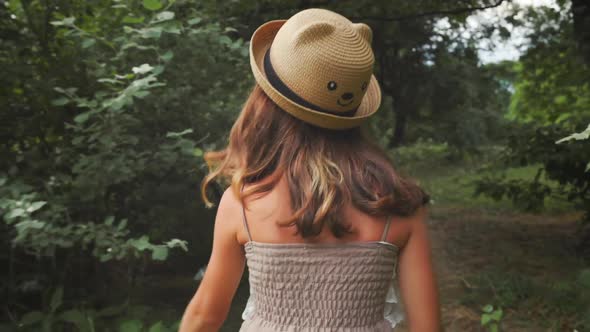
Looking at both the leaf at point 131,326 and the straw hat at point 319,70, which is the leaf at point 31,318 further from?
the straw hat at point 319,70

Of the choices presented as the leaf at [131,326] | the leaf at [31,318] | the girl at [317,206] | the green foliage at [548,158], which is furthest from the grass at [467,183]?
the girl at [317,206]

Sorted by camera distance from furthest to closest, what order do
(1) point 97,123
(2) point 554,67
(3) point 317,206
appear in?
(2) point 554,67, (1) point 97,123, (3) point 317,206

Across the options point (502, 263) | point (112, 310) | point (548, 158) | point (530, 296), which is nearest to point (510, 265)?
point (502, 263)

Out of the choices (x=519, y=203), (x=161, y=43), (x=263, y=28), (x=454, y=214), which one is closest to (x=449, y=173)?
(x=454, y=214)

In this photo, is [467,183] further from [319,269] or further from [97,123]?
[319,269]

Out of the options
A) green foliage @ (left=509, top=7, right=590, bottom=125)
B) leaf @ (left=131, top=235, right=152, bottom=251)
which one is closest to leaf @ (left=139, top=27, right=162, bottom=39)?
leaf @ (left=131, top=235, right=152, bottom=251)

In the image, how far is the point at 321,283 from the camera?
1.70 m

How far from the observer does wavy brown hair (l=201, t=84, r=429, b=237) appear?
1.62m

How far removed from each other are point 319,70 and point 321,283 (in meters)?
0.58

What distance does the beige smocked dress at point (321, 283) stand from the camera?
167cm

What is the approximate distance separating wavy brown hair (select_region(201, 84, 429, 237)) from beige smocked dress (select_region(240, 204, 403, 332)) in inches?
3.1

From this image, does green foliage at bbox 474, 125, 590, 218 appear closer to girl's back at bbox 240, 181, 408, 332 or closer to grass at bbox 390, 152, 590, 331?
grass at bbox 390, 152, 590, 331

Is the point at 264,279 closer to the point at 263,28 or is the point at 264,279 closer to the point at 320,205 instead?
the point at 320,205

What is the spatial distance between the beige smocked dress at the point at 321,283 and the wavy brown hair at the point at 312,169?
0.26 ft
